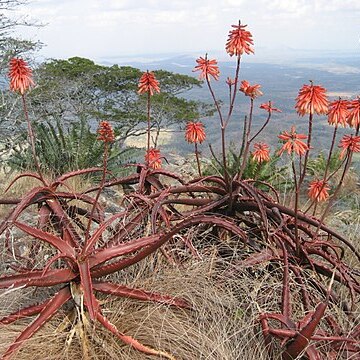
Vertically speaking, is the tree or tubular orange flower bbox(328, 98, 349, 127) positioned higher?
tubular orange flower bbox(328, 98, 349, 127)

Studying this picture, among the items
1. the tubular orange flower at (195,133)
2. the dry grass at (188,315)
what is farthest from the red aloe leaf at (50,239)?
the tubular orange flower at (195,133)

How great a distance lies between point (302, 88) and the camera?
123cm

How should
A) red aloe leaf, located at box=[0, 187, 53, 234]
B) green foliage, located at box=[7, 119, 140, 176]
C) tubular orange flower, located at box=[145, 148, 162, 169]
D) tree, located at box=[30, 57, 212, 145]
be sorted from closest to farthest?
red aloe leaf, located at box=[0, 187, 53, 234] < tubular orange flower, located at box=[145, 148, 162, 169] < green foliage, located at box=[7, 119, 140, 176] < tree, located at box=[30, 57, 212, 145]

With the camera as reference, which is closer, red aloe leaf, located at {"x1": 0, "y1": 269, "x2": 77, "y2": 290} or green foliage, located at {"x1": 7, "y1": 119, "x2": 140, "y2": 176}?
red aloe leaf, located at {"x1": 0, "y1": 269, "x2": 77, "y2": 290}

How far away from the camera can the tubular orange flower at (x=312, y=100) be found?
1218 millimetres

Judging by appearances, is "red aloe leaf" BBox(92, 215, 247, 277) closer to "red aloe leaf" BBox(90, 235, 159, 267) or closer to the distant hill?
"red aloe leaf" BBox(90, 235, 159, 267)

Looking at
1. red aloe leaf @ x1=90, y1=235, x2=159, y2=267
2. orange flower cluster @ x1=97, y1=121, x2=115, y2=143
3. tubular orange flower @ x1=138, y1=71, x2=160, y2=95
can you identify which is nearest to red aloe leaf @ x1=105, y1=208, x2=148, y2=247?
red aloe leaf @ x1=90, y1=235, x2=159, y2=267

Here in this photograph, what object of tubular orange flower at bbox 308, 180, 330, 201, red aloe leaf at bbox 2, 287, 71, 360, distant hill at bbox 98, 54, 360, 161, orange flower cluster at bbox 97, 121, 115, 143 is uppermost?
orange flower cluster at bbox 97, 121, 115, 143

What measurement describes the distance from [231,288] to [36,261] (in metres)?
0.54

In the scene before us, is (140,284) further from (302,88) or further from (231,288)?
(302,88)

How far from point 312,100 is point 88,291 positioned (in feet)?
2.17

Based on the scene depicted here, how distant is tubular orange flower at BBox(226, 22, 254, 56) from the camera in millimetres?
1380

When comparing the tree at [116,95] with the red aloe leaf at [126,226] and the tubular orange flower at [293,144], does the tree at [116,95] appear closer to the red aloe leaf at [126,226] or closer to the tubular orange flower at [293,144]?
the red aloe leaf at [126,226]

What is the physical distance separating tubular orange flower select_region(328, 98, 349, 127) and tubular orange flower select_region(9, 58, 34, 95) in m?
0.77
